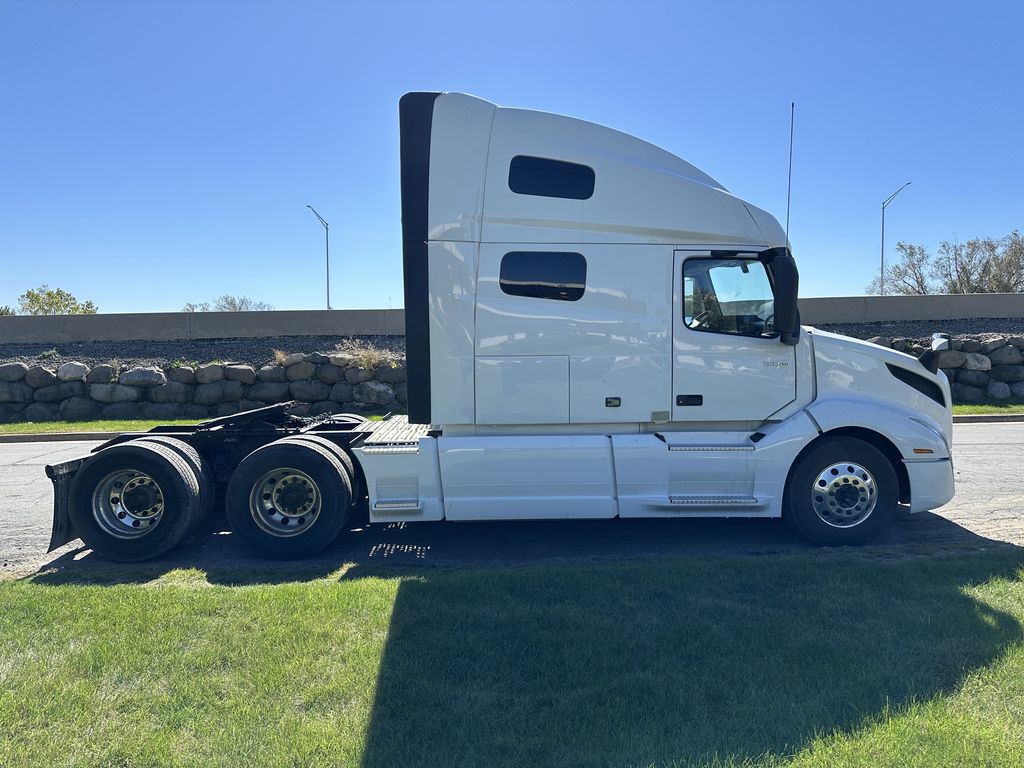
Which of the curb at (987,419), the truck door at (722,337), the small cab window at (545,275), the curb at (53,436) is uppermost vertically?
the small cab window at (545,275)

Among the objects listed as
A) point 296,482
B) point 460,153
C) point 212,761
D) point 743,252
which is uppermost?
point 460,153

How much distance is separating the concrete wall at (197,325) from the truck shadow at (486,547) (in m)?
11.6

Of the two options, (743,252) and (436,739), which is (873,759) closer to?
(436,739)

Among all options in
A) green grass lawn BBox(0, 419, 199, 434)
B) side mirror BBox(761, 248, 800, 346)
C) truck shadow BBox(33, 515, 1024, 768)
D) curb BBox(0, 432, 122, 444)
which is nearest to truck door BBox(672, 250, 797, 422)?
side mirror BBox(761, 248, 800, 346)

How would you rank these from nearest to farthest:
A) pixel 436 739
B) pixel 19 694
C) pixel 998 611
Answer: pixel 436 739
pixel 19 694
pixel 998 611

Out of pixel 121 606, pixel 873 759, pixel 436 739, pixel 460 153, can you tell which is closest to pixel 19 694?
pixel 121 606

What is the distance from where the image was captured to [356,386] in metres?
14.6

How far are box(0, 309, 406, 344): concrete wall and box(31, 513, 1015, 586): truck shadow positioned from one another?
11625mm

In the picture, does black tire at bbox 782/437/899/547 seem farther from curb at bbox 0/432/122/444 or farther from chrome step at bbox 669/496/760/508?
curb at bbox 0/432/122/444

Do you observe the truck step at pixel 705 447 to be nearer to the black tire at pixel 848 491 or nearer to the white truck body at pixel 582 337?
the white truck body at pixel 582 337

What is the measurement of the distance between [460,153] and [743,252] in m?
2.68

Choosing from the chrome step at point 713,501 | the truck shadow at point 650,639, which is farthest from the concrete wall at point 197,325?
the chrome step at point 713,501

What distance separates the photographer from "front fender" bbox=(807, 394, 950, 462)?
5.68 metres

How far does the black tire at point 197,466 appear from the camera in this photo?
234 inches
